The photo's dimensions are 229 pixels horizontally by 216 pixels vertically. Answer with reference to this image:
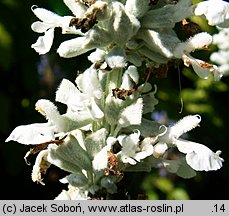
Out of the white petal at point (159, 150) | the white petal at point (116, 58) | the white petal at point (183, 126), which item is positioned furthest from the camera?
the white petal at point (183, 126)

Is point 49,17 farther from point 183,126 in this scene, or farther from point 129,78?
point 183,126

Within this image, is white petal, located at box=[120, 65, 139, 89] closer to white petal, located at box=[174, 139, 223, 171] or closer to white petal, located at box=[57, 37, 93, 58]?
white petal, located at box=[57, 37, 93, 58]

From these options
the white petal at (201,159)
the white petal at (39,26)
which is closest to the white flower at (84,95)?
the white petal at (39,26)

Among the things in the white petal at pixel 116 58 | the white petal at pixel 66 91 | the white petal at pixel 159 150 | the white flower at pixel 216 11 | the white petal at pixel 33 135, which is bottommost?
the white petal at pixel 159 150

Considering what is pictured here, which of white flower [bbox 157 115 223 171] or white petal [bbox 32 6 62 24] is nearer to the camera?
white flower [bbox 157 115 223 171]

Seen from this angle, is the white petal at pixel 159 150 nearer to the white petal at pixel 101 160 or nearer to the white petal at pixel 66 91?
the white petal at pixel 101 160

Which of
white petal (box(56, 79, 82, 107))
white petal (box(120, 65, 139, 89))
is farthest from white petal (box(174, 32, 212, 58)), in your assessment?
white petal (box(56, 79, 82, 107))

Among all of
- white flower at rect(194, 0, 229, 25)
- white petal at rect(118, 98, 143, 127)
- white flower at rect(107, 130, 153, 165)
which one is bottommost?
white flower at rect(107, 130, 153, 165)

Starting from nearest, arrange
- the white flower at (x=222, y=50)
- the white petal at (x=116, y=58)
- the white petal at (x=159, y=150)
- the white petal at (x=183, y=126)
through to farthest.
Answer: the white petal at (x=116, y=58), the white petal at (x=159, y=150), the white petal at (x=183, y=126), the white flower at (x=222, y=50)
